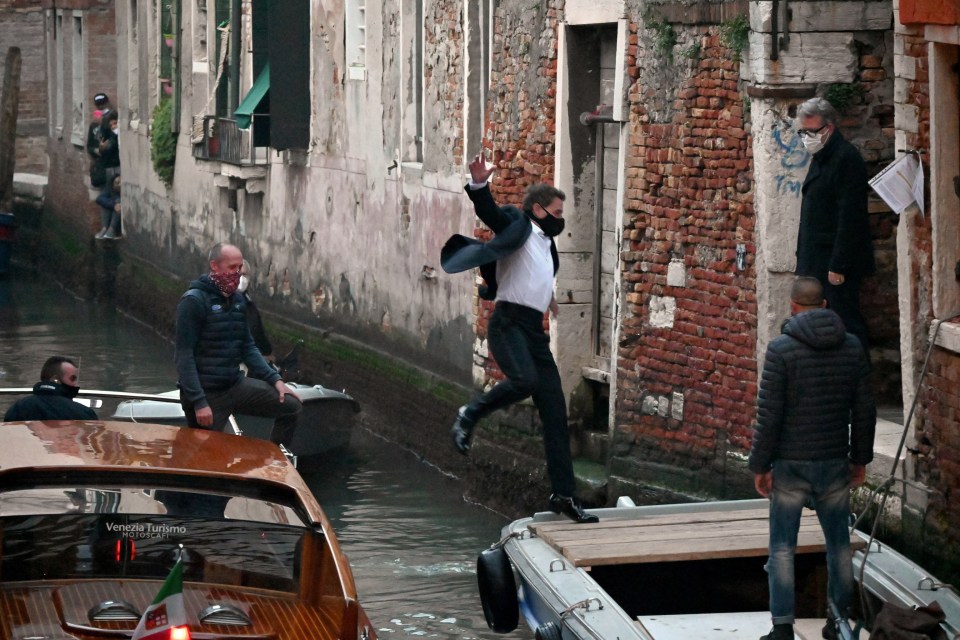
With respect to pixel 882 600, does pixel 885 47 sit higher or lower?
higher

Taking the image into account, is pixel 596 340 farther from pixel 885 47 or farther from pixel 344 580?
pixel 344 580

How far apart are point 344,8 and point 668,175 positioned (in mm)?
7796

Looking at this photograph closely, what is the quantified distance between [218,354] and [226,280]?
403 mm

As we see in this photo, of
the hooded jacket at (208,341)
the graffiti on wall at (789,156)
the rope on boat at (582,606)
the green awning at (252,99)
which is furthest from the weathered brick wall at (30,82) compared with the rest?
the rope on boat at (582,606)

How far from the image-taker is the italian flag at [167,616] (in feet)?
17.0

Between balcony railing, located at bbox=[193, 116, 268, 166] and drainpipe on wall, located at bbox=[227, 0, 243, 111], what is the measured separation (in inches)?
9.0

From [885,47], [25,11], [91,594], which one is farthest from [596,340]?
[25,11]

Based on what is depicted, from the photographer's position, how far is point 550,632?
746 centimetres

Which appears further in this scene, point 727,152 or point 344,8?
point 344,8

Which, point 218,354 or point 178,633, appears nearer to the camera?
point 178,633

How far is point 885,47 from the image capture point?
9.98 meters

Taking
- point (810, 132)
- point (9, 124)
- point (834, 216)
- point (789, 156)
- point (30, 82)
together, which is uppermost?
point (30, 82)

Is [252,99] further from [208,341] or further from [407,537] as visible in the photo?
[208,341]

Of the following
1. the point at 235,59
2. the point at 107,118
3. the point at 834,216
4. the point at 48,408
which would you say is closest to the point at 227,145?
the point at 235,59
